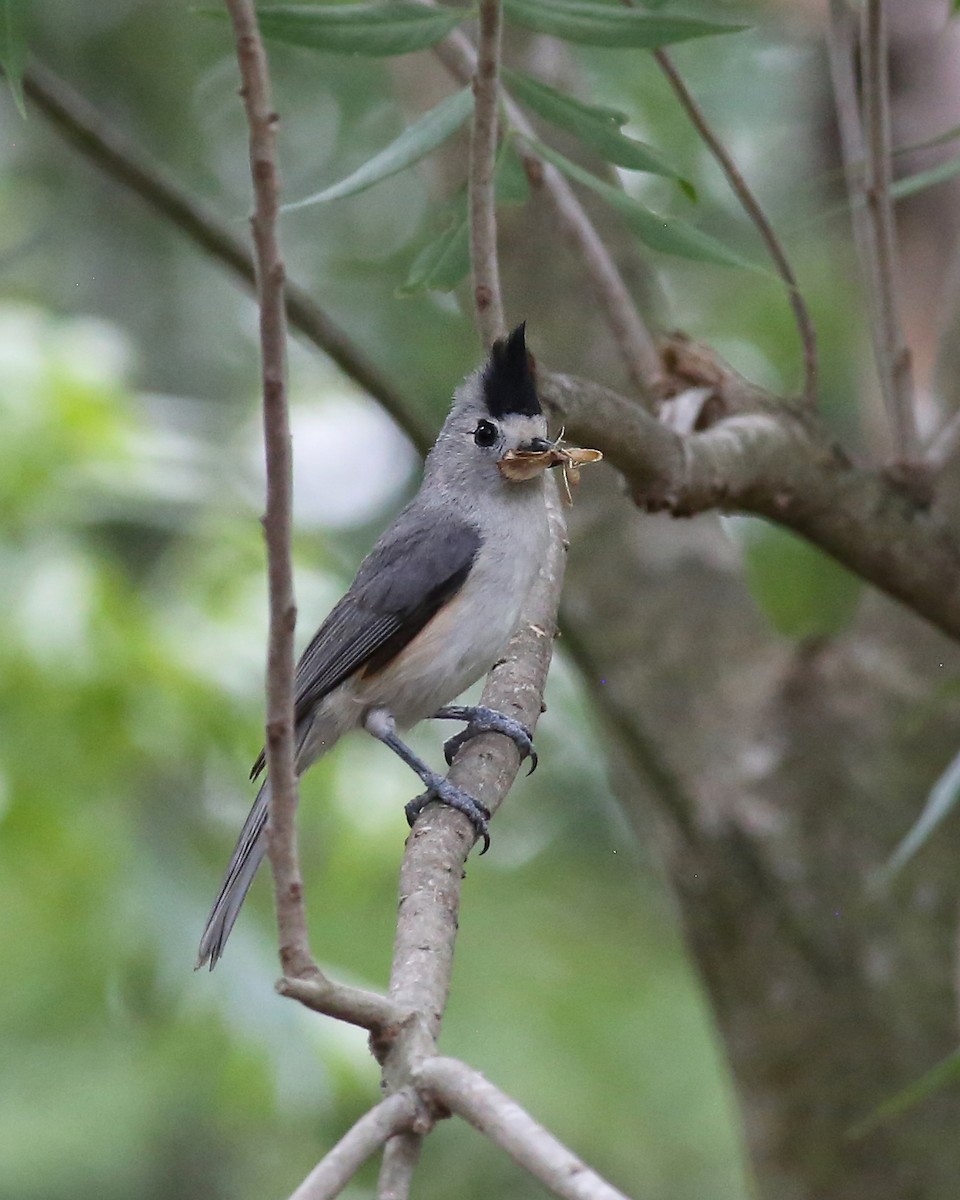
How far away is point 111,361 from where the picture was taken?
4.59m

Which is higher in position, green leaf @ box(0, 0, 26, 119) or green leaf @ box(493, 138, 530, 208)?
green leaf @ box(493, 138, 530, 208)

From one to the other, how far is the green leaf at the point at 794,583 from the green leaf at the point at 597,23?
410cm

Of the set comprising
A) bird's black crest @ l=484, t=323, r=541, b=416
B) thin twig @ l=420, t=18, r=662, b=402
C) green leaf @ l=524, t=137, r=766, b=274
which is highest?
thin twig @ l=420, t=18, r=662, b=402

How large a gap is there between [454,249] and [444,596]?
2.69ft

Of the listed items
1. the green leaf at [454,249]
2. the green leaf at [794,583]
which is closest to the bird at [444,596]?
the green leaf at [454,249]

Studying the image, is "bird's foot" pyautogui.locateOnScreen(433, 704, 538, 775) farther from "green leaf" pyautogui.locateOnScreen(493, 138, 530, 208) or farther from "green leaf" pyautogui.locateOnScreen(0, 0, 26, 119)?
"green leaf" pyautogui.locateOnScreen(0, 0, 26, 119)

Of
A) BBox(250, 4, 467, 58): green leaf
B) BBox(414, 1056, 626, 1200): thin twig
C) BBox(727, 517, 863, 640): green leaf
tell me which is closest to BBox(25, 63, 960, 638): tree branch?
BBox(250, 4, 467, 58): green leaf

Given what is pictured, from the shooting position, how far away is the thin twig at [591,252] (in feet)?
11.6

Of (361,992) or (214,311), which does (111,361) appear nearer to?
(361,992)

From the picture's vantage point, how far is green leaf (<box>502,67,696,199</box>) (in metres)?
2.72

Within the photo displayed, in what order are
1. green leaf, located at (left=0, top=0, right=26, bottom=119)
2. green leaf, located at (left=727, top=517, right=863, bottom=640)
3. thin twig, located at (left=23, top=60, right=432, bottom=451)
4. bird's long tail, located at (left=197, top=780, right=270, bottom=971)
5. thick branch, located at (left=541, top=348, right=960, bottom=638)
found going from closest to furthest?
green leaf, located at (left=0, top=0, right=26, bottom=119)
bird's long tail, located at (left=197, top=780, right=270, bottom=971)
thick branch, located at (left=541, top=348, right=960, bottom=638)
thin twig, located at (left=23, top=60, right=432, bottom=451)
green leaf, located at (left=727, top=517, right=863, bottom=640)

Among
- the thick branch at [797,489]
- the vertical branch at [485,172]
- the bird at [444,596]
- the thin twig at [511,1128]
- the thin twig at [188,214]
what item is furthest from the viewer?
the thin twig at [188,214]

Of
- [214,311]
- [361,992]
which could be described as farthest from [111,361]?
[214,311]

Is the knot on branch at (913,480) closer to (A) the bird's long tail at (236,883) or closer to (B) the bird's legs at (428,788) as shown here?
(B) the bird's legs at (428,788)
